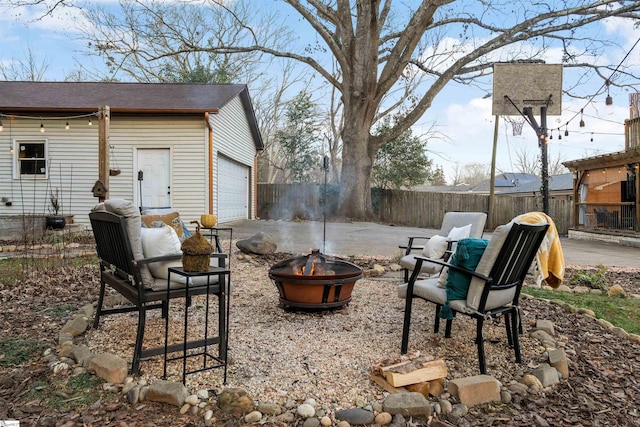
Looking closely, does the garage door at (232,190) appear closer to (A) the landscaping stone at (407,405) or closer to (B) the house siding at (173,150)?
(B) the house siding at (173,150)

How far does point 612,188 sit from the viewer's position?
12953 millimetres

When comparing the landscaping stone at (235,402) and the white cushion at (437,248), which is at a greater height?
the white cushion at (437,248)

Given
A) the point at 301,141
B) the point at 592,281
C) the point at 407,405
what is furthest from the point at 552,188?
the point at 407,405

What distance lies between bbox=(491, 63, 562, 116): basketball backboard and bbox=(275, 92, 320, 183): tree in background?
9.74m

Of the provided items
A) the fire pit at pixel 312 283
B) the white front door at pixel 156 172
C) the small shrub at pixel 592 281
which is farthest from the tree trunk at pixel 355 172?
the fire pit at pixel 312 283

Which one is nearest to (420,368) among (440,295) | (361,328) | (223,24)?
(440,295)

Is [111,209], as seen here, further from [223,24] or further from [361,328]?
[223,24]

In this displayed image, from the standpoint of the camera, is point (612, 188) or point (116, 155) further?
point (612, 188)

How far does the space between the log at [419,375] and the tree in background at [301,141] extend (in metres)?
16.4

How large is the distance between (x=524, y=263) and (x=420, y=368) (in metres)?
1.07

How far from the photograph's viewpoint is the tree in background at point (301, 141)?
18.5 m

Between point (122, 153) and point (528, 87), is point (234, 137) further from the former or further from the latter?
point (528, 87)

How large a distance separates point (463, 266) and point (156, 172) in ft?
30.7

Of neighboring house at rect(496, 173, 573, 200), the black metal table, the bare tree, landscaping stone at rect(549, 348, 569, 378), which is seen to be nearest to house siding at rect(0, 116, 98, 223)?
the bare tree
